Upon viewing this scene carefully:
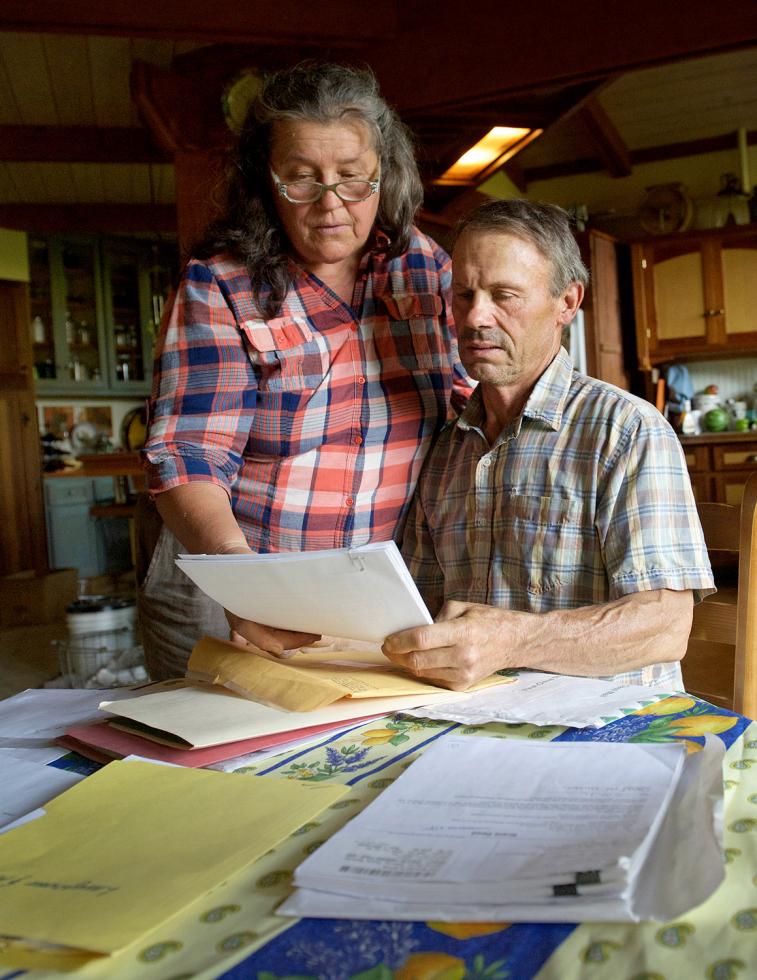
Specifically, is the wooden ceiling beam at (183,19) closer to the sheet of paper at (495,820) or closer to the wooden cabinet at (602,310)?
the wooden cabinet at (602,310)

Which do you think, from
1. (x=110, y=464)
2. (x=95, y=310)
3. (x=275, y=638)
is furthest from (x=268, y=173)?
(x=95, y=310)

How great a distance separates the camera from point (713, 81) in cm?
580

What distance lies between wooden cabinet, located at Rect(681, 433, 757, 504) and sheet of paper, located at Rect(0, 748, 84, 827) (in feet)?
18.7

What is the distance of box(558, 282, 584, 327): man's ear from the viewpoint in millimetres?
1513

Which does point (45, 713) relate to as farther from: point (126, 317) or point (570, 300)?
point (126, 317)

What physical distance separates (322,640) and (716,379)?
6.20 meters

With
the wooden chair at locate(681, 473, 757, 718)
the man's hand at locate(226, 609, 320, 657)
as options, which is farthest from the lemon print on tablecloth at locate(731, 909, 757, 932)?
the wooden chair at locate(681, 473, 757, 718)

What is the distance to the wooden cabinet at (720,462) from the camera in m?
6.11

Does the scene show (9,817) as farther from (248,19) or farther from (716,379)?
(716,379)

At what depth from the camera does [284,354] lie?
159 centimetres

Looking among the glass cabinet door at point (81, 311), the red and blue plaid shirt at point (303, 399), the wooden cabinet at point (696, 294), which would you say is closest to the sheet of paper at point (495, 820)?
the red and blue plaid shirt at point (303, 399)

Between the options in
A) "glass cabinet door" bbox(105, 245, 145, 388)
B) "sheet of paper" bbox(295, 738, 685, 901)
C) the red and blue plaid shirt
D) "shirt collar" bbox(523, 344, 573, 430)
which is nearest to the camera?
"sheet of paper" bbox(295, 738, 685, 901)

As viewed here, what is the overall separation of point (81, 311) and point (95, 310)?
121mm

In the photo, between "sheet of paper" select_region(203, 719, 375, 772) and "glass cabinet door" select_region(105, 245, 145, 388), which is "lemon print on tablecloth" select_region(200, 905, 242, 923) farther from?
"glass cabinet door" select_region(105, 245, 145, 388)
